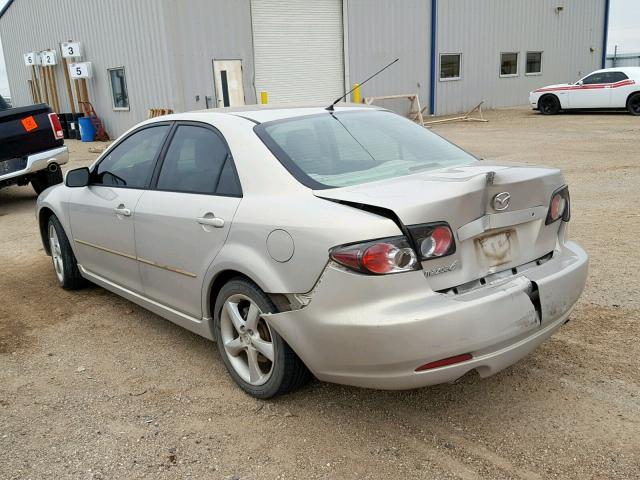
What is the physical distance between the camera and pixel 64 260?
5.18m

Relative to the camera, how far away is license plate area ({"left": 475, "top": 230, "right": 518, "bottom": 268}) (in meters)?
2.85

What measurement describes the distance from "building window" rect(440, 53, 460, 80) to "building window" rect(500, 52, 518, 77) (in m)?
2.85

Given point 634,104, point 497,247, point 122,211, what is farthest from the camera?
point 634,104

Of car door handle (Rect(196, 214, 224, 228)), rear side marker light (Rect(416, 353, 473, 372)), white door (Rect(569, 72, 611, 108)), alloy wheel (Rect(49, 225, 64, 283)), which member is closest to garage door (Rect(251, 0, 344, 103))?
white door (Rect(569, 72, 611, 108))

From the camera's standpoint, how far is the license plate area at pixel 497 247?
9.35 ft

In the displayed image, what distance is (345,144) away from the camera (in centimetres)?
353

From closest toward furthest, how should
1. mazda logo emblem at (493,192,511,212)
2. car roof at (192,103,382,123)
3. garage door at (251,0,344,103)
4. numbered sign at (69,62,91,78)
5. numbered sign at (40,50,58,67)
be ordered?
mazda logo emblem at (493,192,511,212) → car roof at (192,103,382,123) → garage door at (251,0,344,103) → numbered sign at (69,62,91,78) → numbered sign at (40,50,58,67)

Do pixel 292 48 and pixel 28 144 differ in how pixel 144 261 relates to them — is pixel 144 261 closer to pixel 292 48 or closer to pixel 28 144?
pixel 28 144

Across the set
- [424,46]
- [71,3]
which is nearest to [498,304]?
[71,3]

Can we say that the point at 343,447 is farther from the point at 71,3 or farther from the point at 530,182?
the point at 71,3

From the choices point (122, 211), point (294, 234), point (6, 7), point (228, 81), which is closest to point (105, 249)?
point (122, 211)

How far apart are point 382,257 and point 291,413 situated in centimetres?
111

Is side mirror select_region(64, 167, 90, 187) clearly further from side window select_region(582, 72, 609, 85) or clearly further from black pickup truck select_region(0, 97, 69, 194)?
side window select_region(582, 72, 609, 85)

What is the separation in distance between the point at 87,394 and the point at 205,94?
14570 millimetres
